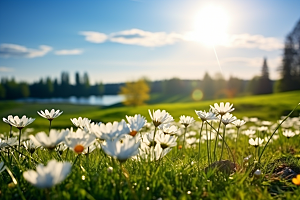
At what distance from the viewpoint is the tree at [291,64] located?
47469 millimetres

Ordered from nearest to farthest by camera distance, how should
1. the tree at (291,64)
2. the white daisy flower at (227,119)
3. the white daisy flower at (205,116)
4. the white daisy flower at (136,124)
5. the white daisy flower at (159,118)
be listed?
the white daisy flower at (136,124)
the white daisy flower at (159,118)
the white daisy flower at (205,116)
the white daisy flower at (227,119)
the tree at (291,64)

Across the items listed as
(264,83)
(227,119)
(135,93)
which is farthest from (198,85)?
(227,119)

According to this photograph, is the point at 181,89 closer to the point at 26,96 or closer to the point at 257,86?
the point at 257,86

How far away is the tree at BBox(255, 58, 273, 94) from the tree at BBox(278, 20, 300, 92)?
35.5ft

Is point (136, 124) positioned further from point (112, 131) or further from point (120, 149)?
point (120, 149)

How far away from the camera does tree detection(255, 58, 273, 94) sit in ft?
208

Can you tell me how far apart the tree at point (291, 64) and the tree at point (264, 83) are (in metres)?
10.8

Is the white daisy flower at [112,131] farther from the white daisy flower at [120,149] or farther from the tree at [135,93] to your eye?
the tree at [135,93]

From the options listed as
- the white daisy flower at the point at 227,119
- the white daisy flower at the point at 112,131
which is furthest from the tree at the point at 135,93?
the white daisy flower at the point at 112,131

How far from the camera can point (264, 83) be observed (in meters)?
63.9

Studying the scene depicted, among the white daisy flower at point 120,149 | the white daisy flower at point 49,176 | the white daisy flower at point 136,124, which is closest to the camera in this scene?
the white daisy flower at point 49,176

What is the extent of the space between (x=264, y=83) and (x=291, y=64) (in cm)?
1491

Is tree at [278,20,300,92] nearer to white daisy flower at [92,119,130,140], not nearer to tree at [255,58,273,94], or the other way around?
tree at [255,58,273,94]

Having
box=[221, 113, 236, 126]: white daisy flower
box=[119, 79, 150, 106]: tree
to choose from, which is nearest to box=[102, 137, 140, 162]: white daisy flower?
box=[221, 113, 236, 126]: white daisy flower
